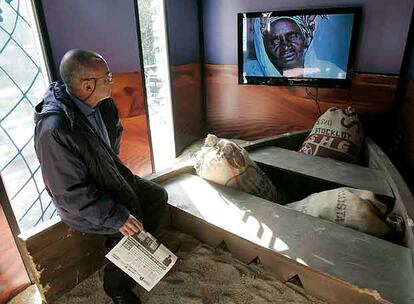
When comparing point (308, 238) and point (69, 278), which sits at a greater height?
point (308, 238)

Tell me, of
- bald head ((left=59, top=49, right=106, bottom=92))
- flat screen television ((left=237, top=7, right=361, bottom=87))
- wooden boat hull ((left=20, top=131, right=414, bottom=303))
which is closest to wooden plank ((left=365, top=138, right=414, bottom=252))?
wooden boat hull ((left=20, top=131, right=414, bottom=303))

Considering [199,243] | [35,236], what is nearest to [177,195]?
[199,243]

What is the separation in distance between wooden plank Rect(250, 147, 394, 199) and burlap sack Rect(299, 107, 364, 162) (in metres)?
0.16

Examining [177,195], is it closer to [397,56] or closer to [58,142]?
[58,142]

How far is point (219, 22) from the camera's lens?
3.83 m

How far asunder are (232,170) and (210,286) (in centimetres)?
71

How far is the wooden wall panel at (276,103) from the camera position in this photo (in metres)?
3.09

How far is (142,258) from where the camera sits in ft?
4.38

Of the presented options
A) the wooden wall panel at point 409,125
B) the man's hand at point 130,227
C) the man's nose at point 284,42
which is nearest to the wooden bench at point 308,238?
the man's hand at point 130,227

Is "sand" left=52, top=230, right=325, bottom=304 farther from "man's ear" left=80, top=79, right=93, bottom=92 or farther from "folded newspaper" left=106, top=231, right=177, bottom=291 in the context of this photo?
"man's ear" left=80, top=79, right=93, bottom=92

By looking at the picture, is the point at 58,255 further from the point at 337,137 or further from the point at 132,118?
the point at 337,137

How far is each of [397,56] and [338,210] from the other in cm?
222

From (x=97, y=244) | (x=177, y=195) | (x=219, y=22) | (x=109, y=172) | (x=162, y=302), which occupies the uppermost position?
(x=219, y=22)

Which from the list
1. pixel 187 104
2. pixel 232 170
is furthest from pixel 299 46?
pixel 232 170
